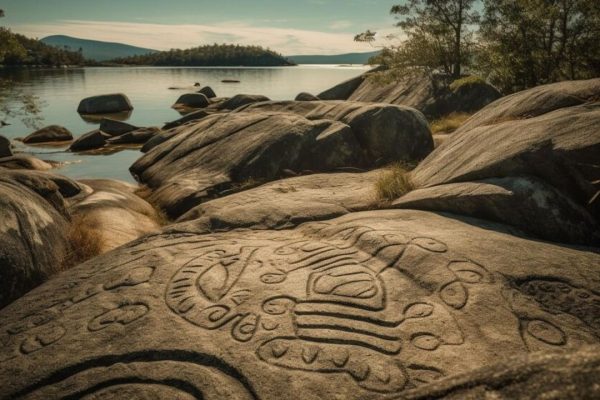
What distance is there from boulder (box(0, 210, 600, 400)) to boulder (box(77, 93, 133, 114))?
3451 cm

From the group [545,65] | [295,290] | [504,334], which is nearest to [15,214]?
[295,290]

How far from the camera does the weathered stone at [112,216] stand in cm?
752

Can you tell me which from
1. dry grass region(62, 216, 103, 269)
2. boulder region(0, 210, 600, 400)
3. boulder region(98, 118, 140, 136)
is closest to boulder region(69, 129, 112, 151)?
boulder region(98, 118, 140, 136)

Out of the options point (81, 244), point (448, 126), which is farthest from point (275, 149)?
point (448, 126)

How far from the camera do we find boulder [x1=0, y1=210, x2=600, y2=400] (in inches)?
118

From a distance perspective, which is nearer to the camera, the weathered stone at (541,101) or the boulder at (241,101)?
the weathered stone at (541,101)

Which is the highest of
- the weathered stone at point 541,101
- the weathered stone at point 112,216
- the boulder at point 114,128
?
the weathered stone at point 541,101

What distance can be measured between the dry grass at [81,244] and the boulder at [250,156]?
3.07 metres

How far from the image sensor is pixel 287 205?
23.4ft

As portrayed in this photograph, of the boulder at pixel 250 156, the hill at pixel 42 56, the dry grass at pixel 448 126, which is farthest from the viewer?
the hill at pixel 42 56

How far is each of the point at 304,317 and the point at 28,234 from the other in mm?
4249

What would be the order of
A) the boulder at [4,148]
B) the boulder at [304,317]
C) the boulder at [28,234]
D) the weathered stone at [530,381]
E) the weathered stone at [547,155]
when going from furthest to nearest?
1. the boulder at [4,148]
2. the weathered stone at [547,155]
3. the boulder at [28,234]
4. the boulder at [304,317]
5. the weathered stone at [530,381]

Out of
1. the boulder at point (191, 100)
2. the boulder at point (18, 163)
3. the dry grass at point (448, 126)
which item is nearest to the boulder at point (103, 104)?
the boulder at point (191, 100)

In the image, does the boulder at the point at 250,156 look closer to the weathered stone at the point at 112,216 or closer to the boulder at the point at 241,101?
the weathered stone at the point at 112,216
